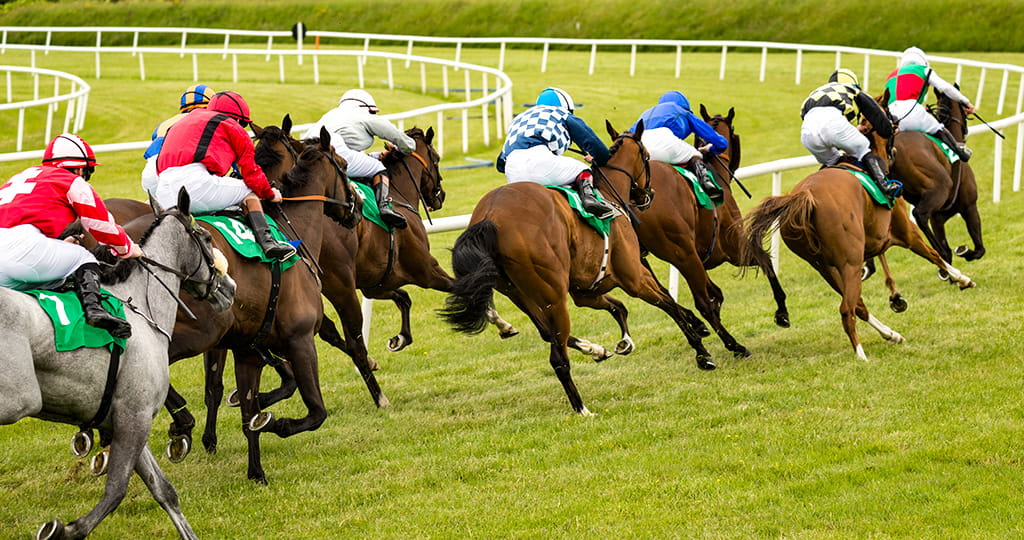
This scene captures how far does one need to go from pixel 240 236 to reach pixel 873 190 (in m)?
4.82

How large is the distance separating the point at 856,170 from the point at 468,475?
4306mm

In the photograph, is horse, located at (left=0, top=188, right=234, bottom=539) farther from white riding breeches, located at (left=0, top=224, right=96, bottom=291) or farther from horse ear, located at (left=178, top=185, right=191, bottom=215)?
white riding breeches, located at (left=0, top=224, right=96, bottom=291)

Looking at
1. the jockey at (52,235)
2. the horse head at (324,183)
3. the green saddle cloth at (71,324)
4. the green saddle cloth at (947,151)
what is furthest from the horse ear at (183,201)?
the green saddle cloth at (947,151)

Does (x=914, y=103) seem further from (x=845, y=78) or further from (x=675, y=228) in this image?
(x=675, y=228)

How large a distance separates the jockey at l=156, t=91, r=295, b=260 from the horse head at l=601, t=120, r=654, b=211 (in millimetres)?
2945

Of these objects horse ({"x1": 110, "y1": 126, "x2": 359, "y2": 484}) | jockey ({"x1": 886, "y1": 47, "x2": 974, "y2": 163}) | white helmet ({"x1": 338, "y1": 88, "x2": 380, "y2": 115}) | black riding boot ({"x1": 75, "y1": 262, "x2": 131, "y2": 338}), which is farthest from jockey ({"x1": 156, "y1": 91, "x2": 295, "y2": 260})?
jockey ({"x1": 886, "y1": 47, "x2": 974, "y2": 163})

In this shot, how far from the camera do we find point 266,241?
577 centimetres

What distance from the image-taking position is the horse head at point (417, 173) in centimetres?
839

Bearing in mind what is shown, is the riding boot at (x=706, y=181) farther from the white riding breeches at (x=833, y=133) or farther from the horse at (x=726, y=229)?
the white riding breeches at (x=833, y=133)

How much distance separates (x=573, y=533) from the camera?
4715mm

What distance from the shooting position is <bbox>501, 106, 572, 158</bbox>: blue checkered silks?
7395 mm

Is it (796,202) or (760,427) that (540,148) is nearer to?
(796,202)

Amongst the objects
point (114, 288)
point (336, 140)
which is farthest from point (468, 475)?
point (336, 140)

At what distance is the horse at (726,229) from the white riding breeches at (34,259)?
201 inches
